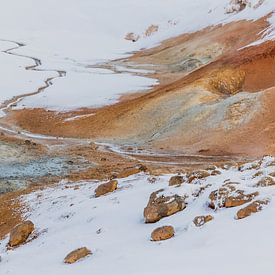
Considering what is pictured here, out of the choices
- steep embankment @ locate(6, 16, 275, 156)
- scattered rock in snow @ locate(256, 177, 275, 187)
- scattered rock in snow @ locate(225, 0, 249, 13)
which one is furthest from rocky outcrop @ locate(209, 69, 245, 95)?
scattered rock in snow @ locate(225, 0, 249, 13)

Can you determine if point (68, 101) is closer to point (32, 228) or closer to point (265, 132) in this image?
point (265, 132)

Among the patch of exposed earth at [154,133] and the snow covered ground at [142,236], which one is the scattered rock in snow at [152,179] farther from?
the patch of exposed earth at [154,133]

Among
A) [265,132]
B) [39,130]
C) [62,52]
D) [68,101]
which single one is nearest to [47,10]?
[62,52]

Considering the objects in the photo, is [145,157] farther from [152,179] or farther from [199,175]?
[199,175]

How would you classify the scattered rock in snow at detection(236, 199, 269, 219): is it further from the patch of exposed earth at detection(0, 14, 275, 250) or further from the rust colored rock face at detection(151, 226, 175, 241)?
the patch of exposed earth at detection(0, 14, 275, 250)

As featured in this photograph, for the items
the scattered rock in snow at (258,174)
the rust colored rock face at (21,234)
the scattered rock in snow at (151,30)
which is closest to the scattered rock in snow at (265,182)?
the scattered rock in snow at (258,174)

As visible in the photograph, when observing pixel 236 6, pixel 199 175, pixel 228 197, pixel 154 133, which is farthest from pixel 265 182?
pixel 236 6

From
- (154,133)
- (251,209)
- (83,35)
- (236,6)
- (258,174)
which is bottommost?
(83,35)
